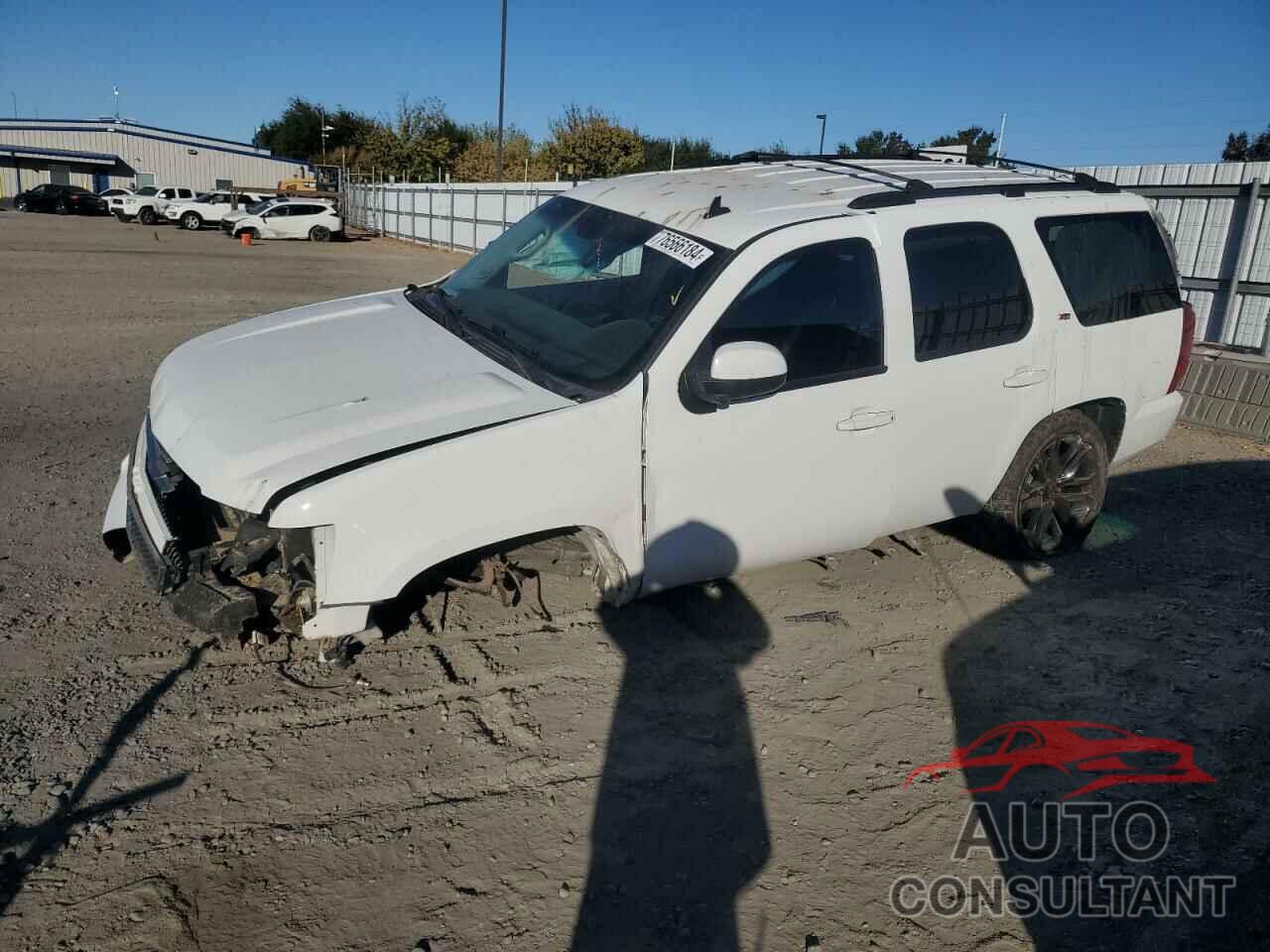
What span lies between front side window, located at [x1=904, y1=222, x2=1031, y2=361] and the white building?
231ft

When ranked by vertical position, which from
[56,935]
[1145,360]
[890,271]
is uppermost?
[890,271]

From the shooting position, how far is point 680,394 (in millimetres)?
3430

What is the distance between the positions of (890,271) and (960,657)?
175 centimetres

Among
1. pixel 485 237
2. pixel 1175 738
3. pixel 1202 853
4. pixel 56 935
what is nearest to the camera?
pixel 56 935

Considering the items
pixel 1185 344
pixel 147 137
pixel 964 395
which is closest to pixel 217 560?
pixel 964 395

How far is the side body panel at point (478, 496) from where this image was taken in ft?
9.53

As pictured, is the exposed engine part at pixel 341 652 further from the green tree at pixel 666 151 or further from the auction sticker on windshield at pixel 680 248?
the green tree at pixel 666 151

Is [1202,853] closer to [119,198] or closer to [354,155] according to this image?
[119,198]

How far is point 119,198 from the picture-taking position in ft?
136

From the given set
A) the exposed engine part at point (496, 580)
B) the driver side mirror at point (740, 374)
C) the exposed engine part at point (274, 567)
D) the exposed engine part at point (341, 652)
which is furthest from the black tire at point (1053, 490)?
the exposed engine part at point (274, 567)

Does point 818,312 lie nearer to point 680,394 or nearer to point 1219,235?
point 680,394

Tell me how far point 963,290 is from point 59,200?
51.6 metres

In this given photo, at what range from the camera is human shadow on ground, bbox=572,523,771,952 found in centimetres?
262

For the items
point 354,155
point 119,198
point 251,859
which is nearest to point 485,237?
point 119,198
